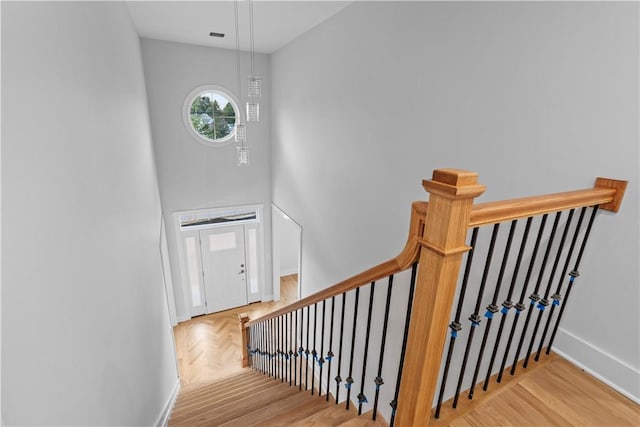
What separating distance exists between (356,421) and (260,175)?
Answer: 16.6 feet

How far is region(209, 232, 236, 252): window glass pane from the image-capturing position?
6.36 meters

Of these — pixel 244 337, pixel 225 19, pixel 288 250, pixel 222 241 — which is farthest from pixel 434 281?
pixel 288 250

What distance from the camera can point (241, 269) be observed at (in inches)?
264

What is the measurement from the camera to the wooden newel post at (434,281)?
0.90 m

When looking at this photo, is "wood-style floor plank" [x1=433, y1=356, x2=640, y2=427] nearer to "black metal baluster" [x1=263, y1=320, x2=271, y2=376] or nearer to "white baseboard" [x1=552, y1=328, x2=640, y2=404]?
"white baseboard" [x1=552, y1=328, x2=640, y2=404]

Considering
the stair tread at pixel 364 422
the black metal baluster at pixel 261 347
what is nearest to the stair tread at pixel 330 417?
the stair tread at pixel 364 422

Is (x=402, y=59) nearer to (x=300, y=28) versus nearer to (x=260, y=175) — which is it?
(x=300, y=28)

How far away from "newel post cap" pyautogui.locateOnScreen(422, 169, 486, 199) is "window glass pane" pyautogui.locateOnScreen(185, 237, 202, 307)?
6.03 m

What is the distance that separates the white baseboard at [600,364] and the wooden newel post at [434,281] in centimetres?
110

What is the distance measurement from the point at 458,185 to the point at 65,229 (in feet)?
4.55

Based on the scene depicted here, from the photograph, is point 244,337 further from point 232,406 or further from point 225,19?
point 225,19

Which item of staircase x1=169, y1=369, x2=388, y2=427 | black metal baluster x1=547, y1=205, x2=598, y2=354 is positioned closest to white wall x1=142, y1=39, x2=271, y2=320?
staircase x1=169, y1=369, x2=388, y2=427

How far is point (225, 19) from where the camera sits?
151 inches

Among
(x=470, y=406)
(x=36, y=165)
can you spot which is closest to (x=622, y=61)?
(x=470, y=406)
